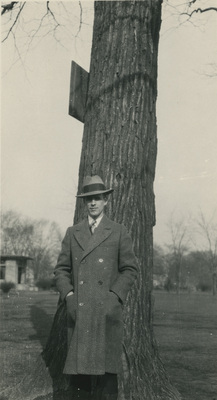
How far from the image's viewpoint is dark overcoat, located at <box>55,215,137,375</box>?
397cm

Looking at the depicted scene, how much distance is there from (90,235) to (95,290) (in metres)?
0.50

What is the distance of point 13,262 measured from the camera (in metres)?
60.8

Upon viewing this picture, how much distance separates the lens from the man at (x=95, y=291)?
3.98 meters

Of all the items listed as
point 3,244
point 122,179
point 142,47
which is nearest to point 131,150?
point 122,179

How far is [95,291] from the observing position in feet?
13.3

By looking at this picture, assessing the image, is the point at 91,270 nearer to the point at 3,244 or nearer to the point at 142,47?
the point at 142,47

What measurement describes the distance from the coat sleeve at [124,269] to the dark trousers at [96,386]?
27.0 inches

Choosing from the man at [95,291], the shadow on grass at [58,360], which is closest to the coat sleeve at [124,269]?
the man at [95,291]

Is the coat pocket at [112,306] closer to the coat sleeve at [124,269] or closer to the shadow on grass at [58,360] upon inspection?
the coat sleeve at [124,269]

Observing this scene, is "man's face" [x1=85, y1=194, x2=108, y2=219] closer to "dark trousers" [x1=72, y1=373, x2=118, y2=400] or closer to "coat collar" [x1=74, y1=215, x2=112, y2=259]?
"coat collar" [x1=74, y1=215, x2=112, y2=259]

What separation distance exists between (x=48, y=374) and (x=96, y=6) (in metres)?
4.07

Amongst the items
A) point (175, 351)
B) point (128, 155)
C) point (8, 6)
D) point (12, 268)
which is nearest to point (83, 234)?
point (128, 155)

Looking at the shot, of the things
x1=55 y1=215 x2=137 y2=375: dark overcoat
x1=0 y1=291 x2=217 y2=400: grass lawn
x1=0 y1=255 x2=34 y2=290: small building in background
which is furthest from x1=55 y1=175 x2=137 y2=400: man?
x1=0 y1=255 x2=34 y2=290: small building in background

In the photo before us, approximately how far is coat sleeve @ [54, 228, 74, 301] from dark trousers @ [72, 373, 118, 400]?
703mm
